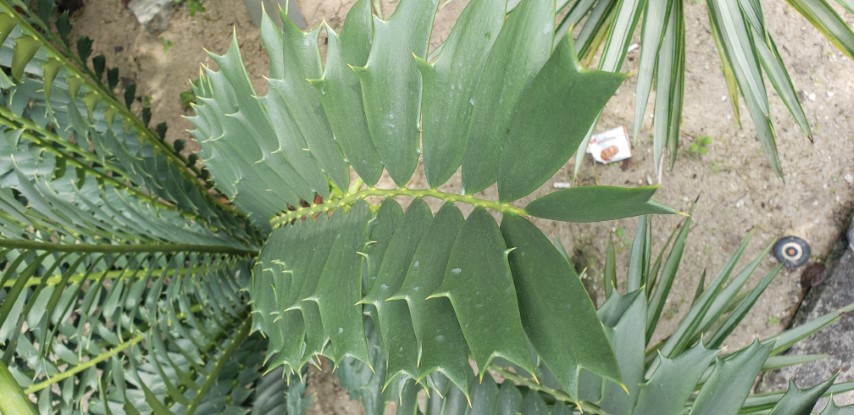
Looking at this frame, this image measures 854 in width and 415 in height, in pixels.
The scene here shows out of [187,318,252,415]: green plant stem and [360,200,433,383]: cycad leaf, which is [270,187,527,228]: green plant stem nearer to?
[360,200,433,383]: cycad leaf

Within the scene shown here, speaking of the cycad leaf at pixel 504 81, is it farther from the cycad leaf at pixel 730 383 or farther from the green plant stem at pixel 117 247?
the green plant stem at pixel 117 247

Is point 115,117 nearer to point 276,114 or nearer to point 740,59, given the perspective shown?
point 276,114

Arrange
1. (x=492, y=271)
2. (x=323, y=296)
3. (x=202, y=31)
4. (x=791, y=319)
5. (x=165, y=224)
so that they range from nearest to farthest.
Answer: (x=492, y=271) → (x=323, y=296) → (x=165, y=224) → (x=791, y=319) → (x=202, y=31)

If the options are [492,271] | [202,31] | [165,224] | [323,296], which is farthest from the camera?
[202,31]

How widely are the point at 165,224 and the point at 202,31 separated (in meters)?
1.01

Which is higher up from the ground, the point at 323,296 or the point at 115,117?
the point at 115,117

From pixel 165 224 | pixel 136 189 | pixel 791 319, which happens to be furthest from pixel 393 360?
pixel 791 319

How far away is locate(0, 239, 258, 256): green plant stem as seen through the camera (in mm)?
620

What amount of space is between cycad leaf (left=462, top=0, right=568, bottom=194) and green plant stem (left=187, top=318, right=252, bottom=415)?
22.2 inches

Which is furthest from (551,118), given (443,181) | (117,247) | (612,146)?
(612,146)

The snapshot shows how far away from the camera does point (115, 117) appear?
39.1 inches

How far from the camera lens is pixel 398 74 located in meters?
0.56

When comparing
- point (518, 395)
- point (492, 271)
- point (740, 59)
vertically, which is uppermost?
point (740, 59)

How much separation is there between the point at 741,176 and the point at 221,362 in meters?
1.42
